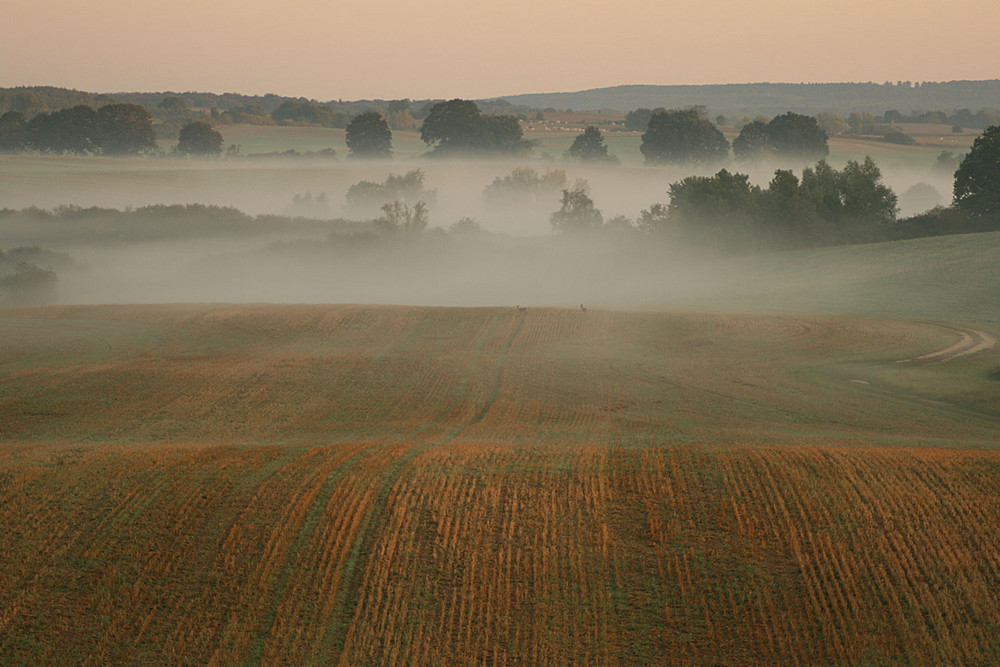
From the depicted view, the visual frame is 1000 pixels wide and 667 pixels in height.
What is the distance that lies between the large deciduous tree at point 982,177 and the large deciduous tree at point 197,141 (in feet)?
327

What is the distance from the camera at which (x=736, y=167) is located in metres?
137

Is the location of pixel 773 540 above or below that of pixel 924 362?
above

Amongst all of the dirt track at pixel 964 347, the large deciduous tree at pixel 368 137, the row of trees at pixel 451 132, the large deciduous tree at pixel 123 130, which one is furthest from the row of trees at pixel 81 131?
the dirt track at pixel 964 347

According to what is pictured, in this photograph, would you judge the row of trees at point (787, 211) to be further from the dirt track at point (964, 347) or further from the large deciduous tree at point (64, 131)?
the large deciduous tree at point (64, 131)

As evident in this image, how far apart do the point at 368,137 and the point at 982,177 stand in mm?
91201

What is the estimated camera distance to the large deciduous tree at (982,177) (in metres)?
77.0

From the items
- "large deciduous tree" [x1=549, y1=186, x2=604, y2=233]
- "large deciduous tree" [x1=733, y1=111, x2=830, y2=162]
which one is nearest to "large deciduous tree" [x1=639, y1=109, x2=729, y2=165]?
"large deciduous tree" [x1=733, y1=111, x2=830, y2=162]

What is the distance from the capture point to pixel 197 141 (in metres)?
132

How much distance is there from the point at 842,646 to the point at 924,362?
21755mm

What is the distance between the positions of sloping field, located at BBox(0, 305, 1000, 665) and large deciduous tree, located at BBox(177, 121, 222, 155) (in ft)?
380

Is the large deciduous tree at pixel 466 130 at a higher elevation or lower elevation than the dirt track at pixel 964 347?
higher

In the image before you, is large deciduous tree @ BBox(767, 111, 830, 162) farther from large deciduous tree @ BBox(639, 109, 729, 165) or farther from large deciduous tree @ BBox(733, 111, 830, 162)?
large deciduous tree @ BBox(639, 109, 729, 165)

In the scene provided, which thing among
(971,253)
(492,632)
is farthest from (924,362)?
(971,253)

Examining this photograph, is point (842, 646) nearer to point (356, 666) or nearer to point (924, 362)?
point (356, 666)
